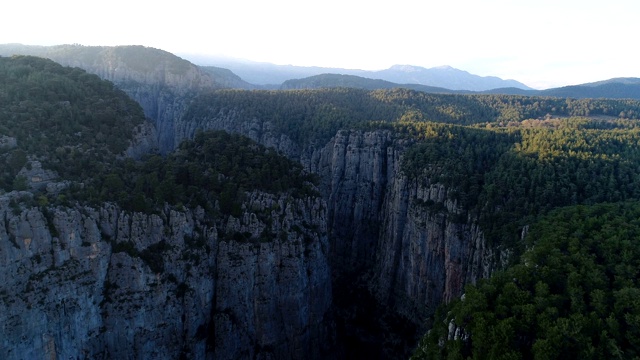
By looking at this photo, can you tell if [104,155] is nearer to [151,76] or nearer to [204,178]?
[204,178]

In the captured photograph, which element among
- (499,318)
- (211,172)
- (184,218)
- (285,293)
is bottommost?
(285,293)

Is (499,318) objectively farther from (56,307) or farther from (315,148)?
(315,148)

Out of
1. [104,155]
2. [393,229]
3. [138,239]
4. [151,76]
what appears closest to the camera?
[138,239]

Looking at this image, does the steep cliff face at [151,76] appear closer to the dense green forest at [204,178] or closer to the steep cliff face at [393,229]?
the steep cliff face at [393,229]

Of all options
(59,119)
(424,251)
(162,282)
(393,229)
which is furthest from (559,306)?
(59,119)

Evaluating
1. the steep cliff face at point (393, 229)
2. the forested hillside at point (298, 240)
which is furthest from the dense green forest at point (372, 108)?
the forested hillside at point (298, 240)

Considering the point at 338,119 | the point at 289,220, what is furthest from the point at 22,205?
the point at 338,119
